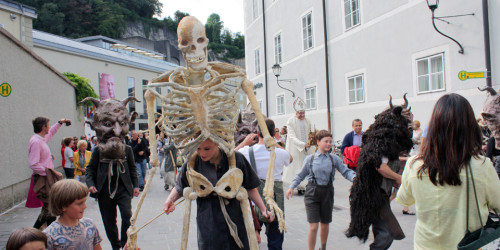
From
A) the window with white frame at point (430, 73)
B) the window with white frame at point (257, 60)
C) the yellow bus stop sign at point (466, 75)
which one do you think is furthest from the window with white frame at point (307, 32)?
the yellow bus stop sign at point (466, 75)

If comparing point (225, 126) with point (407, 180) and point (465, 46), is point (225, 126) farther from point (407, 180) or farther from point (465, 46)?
point (465, 46)

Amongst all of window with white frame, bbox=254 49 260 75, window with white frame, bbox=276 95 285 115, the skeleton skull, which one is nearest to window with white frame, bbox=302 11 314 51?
window with white frame, bbox=276 95 285 115

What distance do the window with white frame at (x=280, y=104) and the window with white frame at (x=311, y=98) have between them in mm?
3052

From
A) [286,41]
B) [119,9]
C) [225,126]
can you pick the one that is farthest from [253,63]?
[119,9]

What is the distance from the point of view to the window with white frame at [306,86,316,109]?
1831cm

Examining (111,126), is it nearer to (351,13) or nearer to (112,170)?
(112,170)

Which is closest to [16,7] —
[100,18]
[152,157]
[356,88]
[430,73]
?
[356,88]

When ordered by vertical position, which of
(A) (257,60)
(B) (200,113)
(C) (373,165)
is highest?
(A) (257,60)

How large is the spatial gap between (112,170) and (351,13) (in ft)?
40.2

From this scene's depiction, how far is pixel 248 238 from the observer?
309cm

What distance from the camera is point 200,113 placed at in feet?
9.59

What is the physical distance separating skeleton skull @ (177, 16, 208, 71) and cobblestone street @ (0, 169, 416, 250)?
11.5ft

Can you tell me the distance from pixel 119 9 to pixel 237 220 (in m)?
63.6

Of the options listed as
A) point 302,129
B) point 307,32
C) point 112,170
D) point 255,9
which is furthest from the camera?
point 255,9
